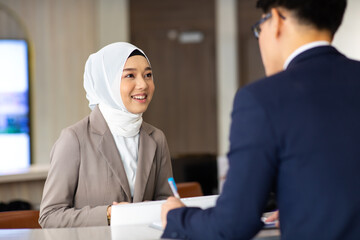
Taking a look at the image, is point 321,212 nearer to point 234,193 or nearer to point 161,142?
point 234,193

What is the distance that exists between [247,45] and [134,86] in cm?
559

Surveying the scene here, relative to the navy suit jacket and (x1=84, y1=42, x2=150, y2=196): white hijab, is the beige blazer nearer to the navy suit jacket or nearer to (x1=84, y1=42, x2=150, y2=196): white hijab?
(x1=84, y1=42, x2=150, y2=196): white hijab

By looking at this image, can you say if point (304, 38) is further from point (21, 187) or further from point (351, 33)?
point (351, 33)

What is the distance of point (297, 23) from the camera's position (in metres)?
1.33

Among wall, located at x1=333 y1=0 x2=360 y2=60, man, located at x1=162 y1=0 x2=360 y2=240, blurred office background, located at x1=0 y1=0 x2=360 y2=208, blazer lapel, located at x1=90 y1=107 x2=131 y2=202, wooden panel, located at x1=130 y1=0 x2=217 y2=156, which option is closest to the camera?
man, located at x1=162 y1=0 x2=360 y2=240

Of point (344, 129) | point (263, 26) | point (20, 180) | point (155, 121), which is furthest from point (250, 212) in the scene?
point (155, 121)

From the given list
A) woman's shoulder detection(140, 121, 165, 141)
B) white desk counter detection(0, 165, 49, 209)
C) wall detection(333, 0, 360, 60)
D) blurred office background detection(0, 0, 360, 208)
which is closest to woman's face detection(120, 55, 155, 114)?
woman's shoulder detection(140, 121, 165, 141)

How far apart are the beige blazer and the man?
0.99 meters

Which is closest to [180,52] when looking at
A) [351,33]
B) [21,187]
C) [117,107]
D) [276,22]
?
[351,33]

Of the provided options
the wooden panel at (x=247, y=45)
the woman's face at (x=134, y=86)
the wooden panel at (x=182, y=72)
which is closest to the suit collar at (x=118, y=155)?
the woman's face at (x=134, y=86)

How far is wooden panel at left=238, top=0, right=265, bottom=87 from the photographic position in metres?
7.73

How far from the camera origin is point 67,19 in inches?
268

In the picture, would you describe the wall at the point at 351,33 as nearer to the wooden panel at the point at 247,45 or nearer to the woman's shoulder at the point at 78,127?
the wooden panel at the point at 247,45

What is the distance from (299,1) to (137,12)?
6.45 metres
